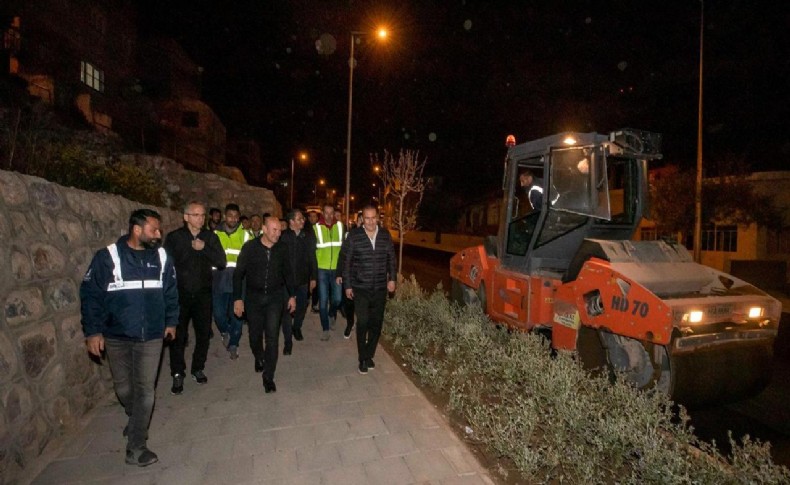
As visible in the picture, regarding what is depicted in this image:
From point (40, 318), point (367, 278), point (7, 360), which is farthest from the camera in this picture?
point (367, 278)

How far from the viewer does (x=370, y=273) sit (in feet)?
19.5

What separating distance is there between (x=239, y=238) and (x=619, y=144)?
18.7 ft

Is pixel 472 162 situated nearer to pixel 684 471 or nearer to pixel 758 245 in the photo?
A: pixel 758 245

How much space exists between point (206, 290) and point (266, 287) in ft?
2.55

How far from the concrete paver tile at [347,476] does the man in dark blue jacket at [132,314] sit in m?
1.45

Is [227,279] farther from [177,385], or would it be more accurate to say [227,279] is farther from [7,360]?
[7,360]

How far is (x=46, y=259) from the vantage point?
387 cm

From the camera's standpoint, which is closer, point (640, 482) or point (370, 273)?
point (640, 482)

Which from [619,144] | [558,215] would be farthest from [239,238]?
[619,144]

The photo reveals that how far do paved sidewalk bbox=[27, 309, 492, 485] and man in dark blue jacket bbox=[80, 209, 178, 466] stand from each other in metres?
0.34

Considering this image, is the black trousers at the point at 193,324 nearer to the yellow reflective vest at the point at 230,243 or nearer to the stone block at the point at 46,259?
the stone block at the point at 46,259

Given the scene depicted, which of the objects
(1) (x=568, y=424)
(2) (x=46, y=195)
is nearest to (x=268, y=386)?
(2) (x=46, y=195)

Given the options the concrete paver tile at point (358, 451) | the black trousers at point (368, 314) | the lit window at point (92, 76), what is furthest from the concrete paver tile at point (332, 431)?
the lit window at point (92, 76)

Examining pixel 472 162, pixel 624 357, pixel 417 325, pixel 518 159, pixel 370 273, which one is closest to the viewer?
pixel 624 357
